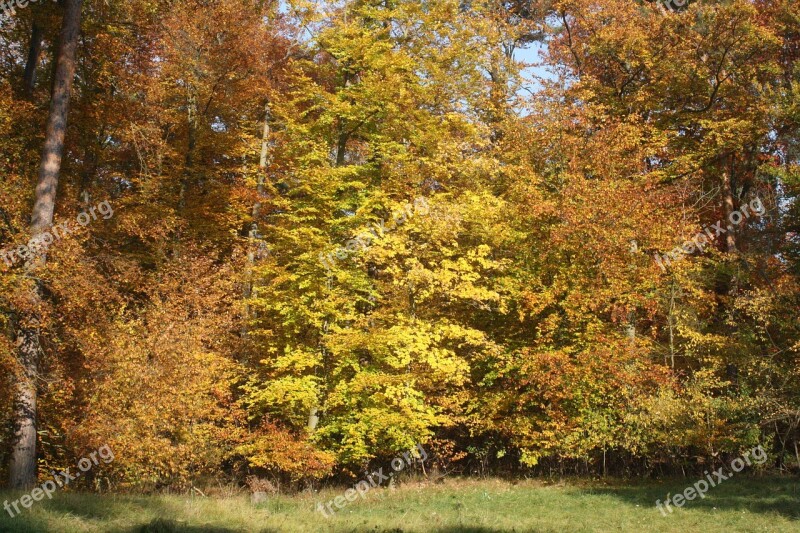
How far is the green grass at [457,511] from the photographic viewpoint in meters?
11.4

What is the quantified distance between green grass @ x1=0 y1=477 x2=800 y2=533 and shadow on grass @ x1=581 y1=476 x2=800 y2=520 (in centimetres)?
2

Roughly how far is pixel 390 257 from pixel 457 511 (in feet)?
24.9

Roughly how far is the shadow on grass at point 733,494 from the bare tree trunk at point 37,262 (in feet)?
46.9

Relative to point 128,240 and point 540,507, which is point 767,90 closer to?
point 540,507

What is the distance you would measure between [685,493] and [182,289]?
1556 cm

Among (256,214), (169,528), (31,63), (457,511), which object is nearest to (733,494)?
(457,511)

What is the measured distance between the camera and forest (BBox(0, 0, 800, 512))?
16.2 m

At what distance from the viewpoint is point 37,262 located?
14102 millimetres

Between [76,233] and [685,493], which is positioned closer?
[76,233]

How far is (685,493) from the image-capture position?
17.3m

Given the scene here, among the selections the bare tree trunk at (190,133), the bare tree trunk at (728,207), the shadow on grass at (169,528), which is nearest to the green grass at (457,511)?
the shadow on grass at (169,528)

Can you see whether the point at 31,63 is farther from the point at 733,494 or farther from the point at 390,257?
the point at 733,494

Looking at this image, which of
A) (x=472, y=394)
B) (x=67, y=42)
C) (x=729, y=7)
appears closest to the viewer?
(x=67, y=42)

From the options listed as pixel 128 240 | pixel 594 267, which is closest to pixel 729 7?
pixel 594 267
